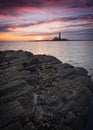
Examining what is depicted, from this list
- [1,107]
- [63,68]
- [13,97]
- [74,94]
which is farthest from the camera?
[63,68]

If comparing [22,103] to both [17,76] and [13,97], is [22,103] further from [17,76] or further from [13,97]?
[17,76]

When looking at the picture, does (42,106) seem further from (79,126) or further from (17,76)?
(17,76)

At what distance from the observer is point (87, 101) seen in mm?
24750

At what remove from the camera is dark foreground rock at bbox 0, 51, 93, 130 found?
17219mm

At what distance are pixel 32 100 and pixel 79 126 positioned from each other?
6333mm

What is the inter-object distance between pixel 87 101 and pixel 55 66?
491 inches

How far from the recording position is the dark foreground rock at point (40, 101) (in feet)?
56.5

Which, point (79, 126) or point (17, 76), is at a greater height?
point (17, 76)

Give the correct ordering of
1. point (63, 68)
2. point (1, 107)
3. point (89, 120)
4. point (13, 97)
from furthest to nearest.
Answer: point (63, 68)
point (89, 120)
point (13, 97)
point (1, 107)

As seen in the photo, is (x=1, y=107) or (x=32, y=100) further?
(x=32, y=100)

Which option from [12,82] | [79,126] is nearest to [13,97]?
[12,82]

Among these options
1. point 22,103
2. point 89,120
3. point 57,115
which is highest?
point 22,103

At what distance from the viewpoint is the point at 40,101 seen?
67.4 ft

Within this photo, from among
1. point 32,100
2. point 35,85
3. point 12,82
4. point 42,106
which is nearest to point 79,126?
point 42,106
